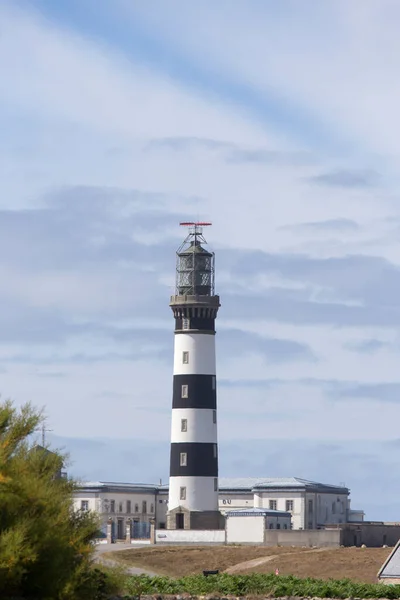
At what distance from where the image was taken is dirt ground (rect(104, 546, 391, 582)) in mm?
69125

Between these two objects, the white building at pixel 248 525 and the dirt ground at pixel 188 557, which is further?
the white building at pixel 248 525

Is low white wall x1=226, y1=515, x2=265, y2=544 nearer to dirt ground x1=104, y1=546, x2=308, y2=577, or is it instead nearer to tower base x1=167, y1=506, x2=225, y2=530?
tower base x1=167, y1=506, x2=225, y2=530

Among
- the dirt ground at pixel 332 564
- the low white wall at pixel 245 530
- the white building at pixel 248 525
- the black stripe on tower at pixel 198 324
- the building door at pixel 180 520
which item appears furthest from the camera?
the white building at pixel 248 525

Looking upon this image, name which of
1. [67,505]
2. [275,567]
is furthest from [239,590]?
[275,567]

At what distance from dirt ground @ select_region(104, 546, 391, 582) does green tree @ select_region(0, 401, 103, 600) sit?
121 ft

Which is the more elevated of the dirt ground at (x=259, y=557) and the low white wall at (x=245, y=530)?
the low white wall at (x=245, y=530)

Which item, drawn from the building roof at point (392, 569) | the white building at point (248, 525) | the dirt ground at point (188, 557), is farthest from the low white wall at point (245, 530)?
the building roof at point (392, 569)

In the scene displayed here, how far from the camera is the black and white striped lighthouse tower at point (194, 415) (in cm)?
8844

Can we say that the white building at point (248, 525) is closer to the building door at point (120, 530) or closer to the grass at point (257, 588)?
the building door at point (120, 530)

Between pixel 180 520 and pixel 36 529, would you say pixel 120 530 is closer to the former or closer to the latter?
pixel 180 520

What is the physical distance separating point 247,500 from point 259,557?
94.6 feet

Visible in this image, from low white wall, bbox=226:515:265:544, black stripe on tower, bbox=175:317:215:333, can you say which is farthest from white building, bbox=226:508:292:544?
black stripe on tower, bbox=175:317:215:333

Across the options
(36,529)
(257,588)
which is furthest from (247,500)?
(36,529)

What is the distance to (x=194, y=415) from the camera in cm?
8812
